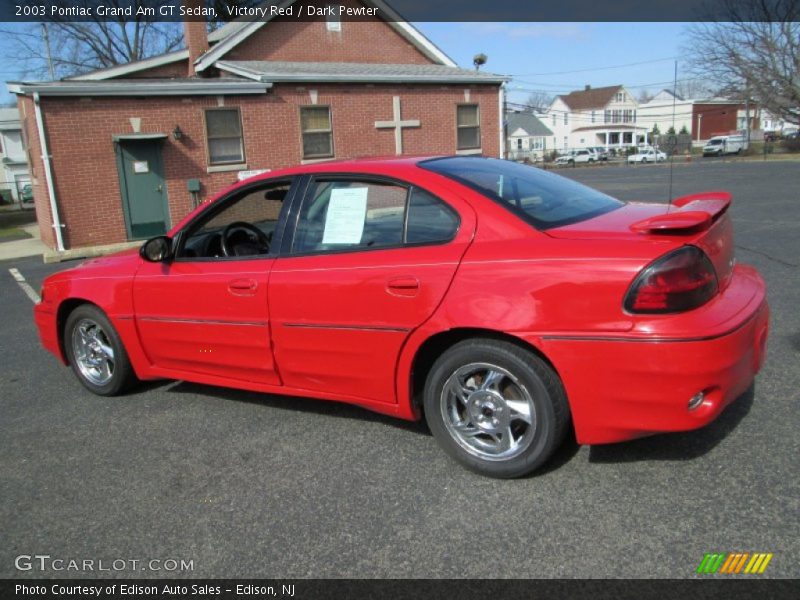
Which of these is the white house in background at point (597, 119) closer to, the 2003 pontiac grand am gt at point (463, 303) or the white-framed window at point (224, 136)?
the white-framed window at point (224, 136)

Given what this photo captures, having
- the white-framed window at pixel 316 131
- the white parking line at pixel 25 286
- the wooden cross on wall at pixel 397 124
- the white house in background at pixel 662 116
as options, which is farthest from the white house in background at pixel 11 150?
the white house in background at pixel 662 116

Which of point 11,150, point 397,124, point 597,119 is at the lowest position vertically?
point 397,124

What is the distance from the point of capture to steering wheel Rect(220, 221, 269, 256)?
14.0 feet

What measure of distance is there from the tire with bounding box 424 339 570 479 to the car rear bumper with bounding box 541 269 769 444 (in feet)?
0.37

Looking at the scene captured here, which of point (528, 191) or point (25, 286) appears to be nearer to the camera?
point (528, 191)

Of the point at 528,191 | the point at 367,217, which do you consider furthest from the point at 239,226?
the point at 528,191

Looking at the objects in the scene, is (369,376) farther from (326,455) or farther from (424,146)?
(424,146)

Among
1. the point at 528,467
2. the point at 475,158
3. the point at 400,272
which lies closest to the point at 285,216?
the point at 400,272

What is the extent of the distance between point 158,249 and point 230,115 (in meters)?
12.5

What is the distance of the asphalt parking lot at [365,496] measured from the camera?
2656mm

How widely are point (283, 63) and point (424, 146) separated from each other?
4.57m

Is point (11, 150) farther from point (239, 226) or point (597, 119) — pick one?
point (597, 119)

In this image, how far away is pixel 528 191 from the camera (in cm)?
362
